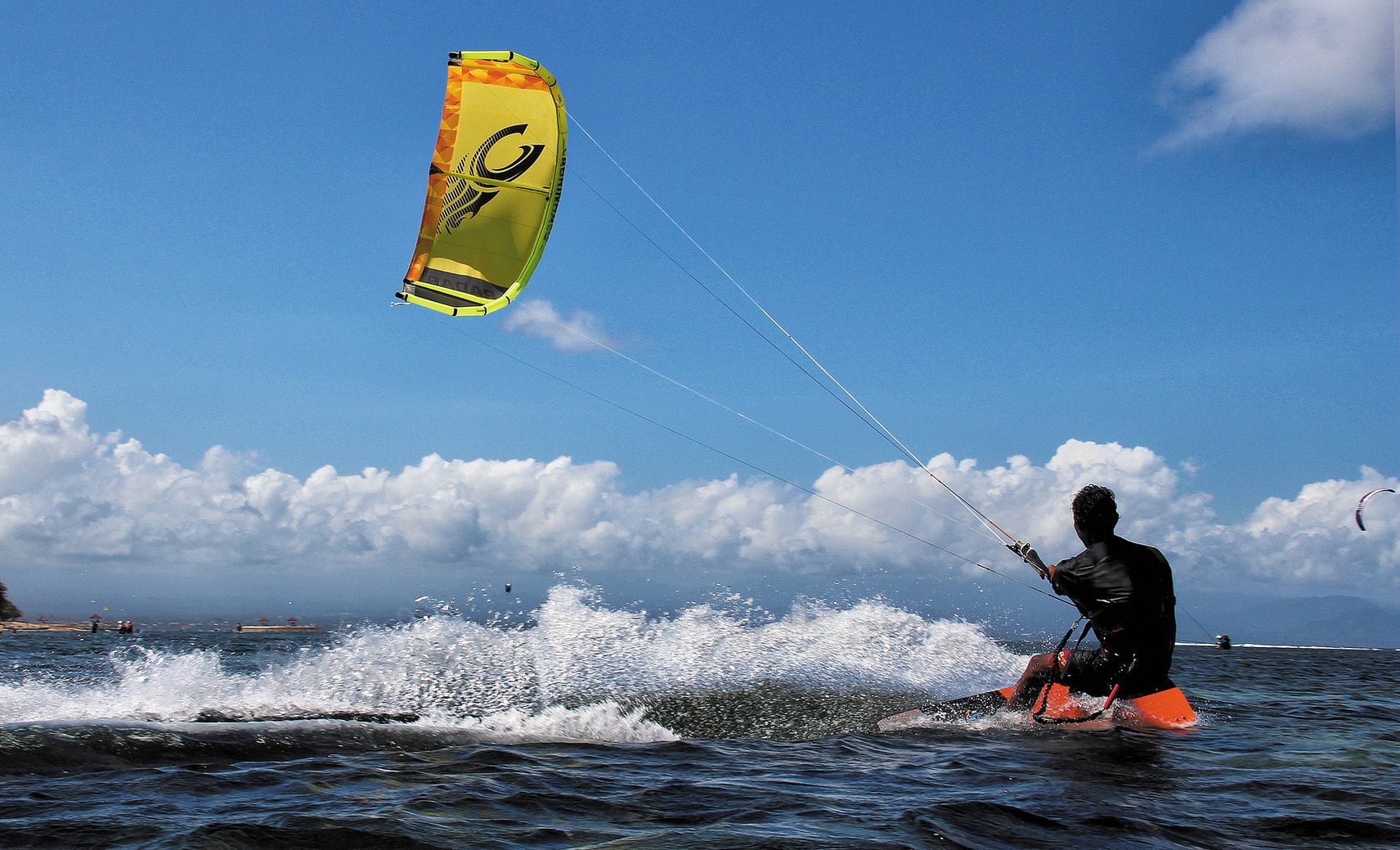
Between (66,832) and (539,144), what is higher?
(539,144)

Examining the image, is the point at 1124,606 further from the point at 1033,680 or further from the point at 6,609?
the point at 6,609

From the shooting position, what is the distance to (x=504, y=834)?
207 inches

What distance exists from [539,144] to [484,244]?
6.01 ft

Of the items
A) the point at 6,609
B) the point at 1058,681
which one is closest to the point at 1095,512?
the point at 1058,681

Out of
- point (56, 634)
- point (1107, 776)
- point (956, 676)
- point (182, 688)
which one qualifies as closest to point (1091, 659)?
point (1107, 776)

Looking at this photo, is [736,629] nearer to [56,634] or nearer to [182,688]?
[182,688]

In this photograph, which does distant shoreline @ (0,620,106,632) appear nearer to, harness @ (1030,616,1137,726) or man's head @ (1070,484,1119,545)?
harness @ (1030,616,1137,726)

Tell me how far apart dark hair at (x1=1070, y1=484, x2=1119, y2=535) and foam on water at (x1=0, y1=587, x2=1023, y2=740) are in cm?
438

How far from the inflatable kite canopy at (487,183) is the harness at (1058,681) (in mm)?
9058

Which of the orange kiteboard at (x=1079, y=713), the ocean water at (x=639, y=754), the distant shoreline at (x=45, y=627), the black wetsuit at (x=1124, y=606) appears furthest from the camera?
the distant shoreline at (x=45, y=627)

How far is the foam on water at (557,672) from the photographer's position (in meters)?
9.20

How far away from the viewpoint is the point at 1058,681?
10.0 m

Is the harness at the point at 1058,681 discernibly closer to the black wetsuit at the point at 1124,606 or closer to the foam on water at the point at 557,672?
the black wetsuit at the point at 1124,606

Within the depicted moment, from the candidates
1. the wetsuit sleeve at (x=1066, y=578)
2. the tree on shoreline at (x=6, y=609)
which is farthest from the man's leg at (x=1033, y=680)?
the tree on shoreline at (x=6, y=609)
